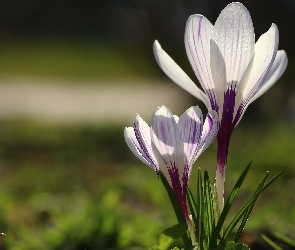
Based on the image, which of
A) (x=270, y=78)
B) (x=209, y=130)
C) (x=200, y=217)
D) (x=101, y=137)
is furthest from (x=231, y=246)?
(x=101, y=137)

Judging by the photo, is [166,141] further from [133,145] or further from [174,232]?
[174,232]

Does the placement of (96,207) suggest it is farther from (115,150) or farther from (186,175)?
(115,150)

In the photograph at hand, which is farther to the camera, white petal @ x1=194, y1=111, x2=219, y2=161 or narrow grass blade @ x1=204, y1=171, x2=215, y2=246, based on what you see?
narrow grass blade @ x1=204, y1=171, x2=215, y2=246

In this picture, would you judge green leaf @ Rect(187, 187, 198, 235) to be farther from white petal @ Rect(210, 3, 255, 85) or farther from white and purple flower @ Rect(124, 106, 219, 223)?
white petal @ Rect(210, 3, 255, 85)

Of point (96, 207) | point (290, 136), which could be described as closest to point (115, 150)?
point (290, 136)

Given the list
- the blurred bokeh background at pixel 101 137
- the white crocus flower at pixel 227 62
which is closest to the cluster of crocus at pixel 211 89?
the white crocus flower at pixel 227 62

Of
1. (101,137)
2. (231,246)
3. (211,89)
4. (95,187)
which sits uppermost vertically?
(101,137)

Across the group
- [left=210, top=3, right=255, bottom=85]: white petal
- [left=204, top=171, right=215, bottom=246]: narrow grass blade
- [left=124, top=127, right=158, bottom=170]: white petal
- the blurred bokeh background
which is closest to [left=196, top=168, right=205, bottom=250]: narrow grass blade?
[left=204, top=171, right=215, bottom=246]: narrow grass blade
